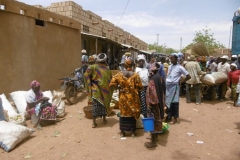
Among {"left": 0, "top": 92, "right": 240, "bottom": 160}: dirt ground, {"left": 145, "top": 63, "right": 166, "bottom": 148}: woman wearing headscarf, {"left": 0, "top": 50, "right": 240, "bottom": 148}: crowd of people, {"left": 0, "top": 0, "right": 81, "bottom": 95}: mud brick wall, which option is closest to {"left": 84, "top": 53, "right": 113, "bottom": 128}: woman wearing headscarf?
{"left": 0, "top": 50, "right": 240, "bottom": 148}: crowd of people

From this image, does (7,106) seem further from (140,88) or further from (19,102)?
(140,88)

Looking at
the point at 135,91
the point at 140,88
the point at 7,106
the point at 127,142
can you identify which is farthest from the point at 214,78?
the point at 7,106

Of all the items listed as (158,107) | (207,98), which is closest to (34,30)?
(158,107)

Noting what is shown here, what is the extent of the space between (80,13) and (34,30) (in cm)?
634

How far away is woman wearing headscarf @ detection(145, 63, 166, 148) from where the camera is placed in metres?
3.34

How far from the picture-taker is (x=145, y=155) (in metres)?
3.23

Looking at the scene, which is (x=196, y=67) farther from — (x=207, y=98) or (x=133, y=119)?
(x=133, y=119)

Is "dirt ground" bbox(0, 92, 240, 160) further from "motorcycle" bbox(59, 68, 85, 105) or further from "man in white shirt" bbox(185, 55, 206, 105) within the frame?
"man in white shirt" bbox(185, 55, 206, 105)

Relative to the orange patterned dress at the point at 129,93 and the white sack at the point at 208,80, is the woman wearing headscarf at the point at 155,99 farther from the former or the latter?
the white sack at the point at 208,80

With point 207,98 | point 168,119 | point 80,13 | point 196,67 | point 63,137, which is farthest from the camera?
point 80,13

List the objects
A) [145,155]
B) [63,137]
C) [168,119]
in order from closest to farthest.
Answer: [145,155] → [63,137] → [168,119]

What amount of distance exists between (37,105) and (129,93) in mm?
2523

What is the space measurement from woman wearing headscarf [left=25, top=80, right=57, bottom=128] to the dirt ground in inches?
12.2

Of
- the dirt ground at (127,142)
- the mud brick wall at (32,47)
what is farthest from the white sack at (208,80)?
the mud brick wall at (32,47)
